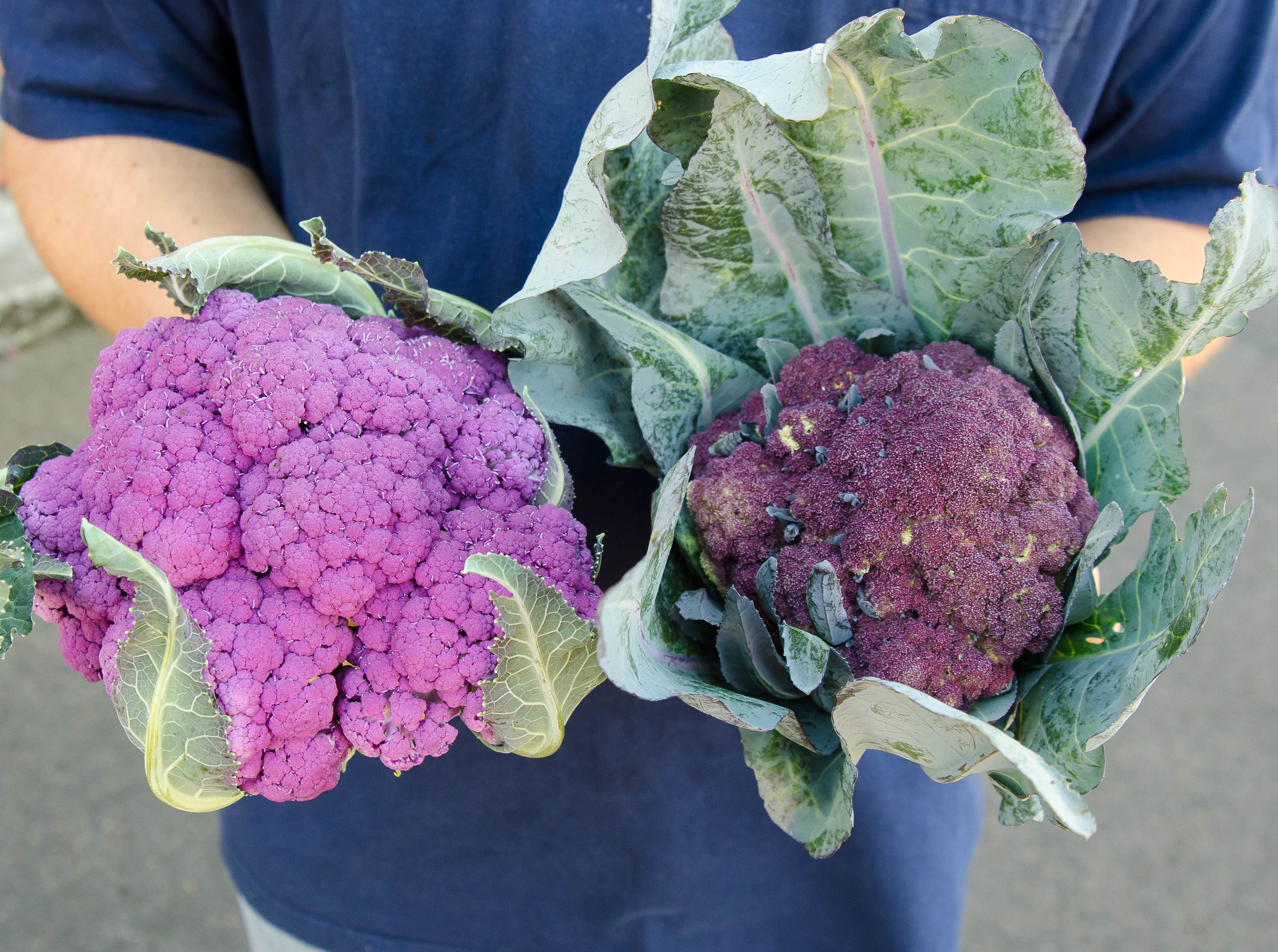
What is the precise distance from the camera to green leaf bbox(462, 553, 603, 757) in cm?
62

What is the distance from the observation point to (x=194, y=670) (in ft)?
2.02

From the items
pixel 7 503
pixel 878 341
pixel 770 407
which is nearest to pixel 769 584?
pixel 770 407

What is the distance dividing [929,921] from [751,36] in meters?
1.12

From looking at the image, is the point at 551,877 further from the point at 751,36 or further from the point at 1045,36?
the point at 1045,36

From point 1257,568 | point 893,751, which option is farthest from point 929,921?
point 1257,568

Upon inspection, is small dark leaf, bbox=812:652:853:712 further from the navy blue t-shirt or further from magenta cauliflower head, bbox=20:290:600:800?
the navy blue t-shirt

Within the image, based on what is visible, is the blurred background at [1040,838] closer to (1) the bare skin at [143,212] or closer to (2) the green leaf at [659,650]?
(1) the bare skin at [143,212]

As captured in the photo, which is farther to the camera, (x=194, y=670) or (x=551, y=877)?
(x=551, y=877)

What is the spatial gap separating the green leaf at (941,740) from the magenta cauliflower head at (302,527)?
0.22 m

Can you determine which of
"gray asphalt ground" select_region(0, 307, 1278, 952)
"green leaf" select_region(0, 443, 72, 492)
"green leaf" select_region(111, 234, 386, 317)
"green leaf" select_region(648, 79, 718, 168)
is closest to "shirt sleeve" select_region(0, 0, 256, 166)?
"green leaf" select_region(111, 234, 386, 317)

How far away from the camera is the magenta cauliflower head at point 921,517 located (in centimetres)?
68

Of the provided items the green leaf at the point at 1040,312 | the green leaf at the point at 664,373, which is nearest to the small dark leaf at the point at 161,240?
the green leaf at the point at 664,373

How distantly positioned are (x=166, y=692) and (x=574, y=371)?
417 millimetres

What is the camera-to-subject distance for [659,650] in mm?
690
